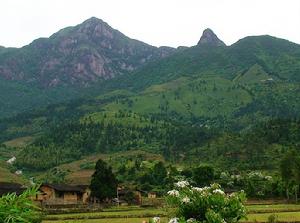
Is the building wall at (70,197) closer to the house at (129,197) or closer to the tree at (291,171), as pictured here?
the house at (129,197)

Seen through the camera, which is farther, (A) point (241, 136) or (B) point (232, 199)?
(A) point (241, 136)

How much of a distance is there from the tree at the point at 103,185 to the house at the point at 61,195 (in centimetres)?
551

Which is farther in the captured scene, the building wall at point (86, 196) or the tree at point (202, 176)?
the tree at point (202, 176)

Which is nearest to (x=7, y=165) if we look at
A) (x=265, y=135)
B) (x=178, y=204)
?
(x=265, y=135)

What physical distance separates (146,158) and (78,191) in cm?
8515

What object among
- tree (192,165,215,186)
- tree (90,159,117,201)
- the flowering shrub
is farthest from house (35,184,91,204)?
the flowering shrub

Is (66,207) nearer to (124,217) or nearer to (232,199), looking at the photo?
(124,217)

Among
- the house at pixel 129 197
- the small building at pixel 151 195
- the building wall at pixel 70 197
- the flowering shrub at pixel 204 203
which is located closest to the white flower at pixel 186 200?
the flowering shrub at pixel 204 203

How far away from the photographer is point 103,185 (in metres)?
92.5

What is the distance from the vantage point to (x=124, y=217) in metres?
61.7

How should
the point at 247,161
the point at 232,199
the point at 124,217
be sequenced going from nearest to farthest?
1. the point at 232,199
2. the point at 124,217
3. the point at 247,161

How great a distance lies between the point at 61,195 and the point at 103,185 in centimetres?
896

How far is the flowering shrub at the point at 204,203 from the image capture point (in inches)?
1061

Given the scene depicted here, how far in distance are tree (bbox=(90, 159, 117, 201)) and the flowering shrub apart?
214 feet
